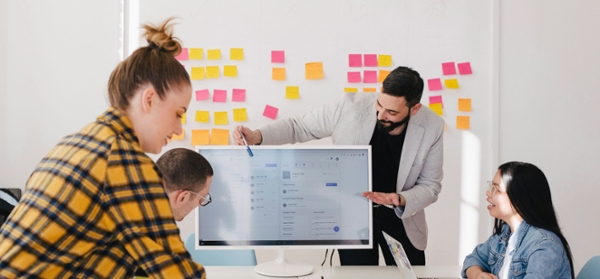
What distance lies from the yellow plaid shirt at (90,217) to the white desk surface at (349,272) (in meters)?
1.06

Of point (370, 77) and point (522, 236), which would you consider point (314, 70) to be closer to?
point (370, 77)

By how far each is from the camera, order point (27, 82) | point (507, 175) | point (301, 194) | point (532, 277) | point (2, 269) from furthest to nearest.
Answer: point (27, 82) → point (301, 194) → point (507, 175) → point (532, 277) → point (2, 269)

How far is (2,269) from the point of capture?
100cm

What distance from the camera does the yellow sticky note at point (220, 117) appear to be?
3344 mm

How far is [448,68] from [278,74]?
980 millimetres

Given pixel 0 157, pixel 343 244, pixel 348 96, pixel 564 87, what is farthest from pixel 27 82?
pixel 564 87

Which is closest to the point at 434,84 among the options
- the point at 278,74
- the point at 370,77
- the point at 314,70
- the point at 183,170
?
the point at 370,77

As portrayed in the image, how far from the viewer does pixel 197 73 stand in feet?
11.0

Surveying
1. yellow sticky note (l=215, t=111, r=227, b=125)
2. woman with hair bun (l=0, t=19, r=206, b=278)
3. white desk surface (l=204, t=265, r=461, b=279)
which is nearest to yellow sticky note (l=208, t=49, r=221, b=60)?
yellow sticky note (l=215, t=111, r=227, b=125)

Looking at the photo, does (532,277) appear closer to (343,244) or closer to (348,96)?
(343,244)

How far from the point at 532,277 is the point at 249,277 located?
Result: 3.06 ft

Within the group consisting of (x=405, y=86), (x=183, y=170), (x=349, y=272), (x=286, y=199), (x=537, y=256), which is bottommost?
(x=349, y=272)

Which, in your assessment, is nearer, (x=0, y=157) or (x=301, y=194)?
(x=301, y=194)

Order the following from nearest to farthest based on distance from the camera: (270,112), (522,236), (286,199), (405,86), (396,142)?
(522,236) → (286,199) → (405,86) → (396,142) → (270,112)
